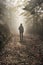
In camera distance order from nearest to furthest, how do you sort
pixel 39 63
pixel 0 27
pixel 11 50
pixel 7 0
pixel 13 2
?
pixel 39 63 → pixel 11 50 → pixel 0 27 → pixel 13 2 → pixel 7 0

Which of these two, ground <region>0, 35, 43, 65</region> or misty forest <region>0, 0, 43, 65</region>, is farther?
misty forest <region>0, 0, 43, 65</region>

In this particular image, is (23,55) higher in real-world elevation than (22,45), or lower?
lower

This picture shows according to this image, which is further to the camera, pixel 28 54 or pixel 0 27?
pixel 0 27

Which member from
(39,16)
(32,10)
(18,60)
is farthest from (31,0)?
(18,60)

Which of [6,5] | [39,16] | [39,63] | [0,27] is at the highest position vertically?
[6,5]

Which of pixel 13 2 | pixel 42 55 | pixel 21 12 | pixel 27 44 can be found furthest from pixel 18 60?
pixel 13 2

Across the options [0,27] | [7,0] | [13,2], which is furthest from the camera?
[7,0]

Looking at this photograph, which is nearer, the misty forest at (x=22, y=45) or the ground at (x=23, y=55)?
the ground at (x=23, y=55)

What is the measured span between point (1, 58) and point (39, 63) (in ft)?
5.58

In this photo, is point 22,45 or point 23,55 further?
point 22,45

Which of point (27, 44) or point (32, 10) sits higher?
point (32, 10)

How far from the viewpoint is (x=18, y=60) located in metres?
6.71

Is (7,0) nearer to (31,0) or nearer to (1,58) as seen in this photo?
(31,0)

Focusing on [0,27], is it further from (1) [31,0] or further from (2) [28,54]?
(2) [28,54]
